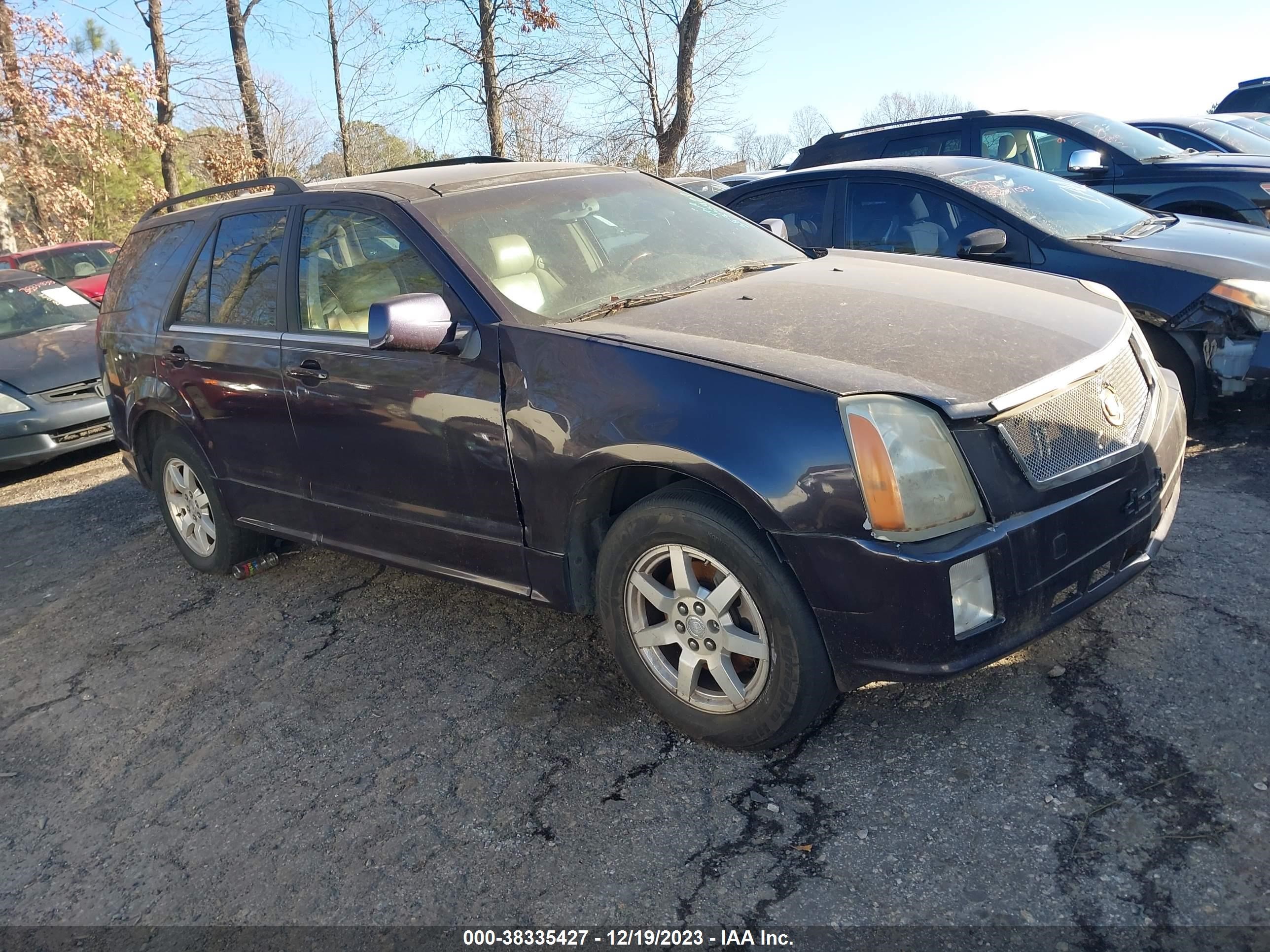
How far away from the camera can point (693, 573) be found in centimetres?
300

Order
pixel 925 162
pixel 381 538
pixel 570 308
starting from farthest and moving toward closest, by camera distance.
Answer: pixel 925 162
pixel 381 538
pixel 570 308

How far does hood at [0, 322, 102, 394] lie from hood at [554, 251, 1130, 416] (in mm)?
6293

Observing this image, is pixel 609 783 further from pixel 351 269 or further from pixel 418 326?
pixel 351 269

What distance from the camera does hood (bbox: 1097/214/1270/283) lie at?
4.94 metres

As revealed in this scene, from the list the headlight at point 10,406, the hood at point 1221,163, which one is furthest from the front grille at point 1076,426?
the headlight at point 10,406

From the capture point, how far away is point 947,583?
256cm

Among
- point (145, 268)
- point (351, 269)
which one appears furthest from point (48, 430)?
point (351, 269)

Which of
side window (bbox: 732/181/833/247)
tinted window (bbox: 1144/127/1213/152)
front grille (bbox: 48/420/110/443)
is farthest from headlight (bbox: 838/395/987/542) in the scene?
tinted window (bbox: 1144/127/1213/152)

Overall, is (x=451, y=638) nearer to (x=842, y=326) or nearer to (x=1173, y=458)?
(x=842, y=326)

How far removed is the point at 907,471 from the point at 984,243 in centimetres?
312

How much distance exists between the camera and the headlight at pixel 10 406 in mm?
7797

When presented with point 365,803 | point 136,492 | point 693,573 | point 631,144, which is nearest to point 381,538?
point 365,803

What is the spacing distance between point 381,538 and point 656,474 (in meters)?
1.35

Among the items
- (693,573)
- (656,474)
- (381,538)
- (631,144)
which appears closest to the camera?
(693,573)
